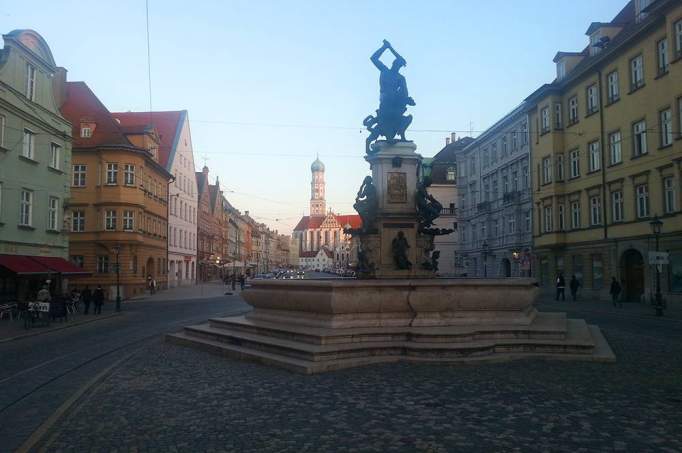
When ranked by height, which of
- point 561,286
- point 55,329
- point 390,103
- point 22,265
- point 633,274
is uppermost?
point 390,103

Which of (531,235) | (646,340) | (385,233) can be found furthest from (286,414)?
(531,235)

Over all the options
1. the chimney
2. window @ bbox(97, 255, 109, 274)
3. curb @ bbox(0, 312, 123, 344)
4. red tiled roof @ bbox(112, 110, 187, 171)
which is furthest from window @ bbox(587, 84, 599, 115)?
red tiled roof @ bbox(112, 110, 187, 171)

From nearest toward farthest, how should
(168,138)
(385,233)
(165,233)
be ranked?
(385,233), (165,233), (168,138)

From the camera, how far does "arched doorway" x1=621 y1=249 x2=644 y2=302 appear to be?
3350cm

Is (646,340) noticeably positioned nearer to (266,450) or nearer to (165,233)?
(266,450)

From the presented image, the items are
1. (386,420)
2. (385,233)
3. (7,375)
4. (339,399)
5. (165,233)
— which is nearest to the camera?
(386,420)

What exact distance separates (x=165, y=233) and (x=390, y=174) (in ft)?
144

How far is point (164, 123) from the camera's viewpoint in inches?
2552

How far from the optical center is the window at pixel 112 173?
147ft

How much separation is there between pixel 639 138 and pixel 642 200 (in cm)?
325

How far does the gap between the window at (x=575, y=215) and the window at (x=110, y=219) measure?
31.8m

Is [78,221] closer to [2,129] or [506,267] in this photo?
[2,129]

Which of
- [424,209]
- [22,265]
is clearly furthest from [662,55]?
[22,265]

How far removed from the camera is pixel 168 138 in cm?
6319
